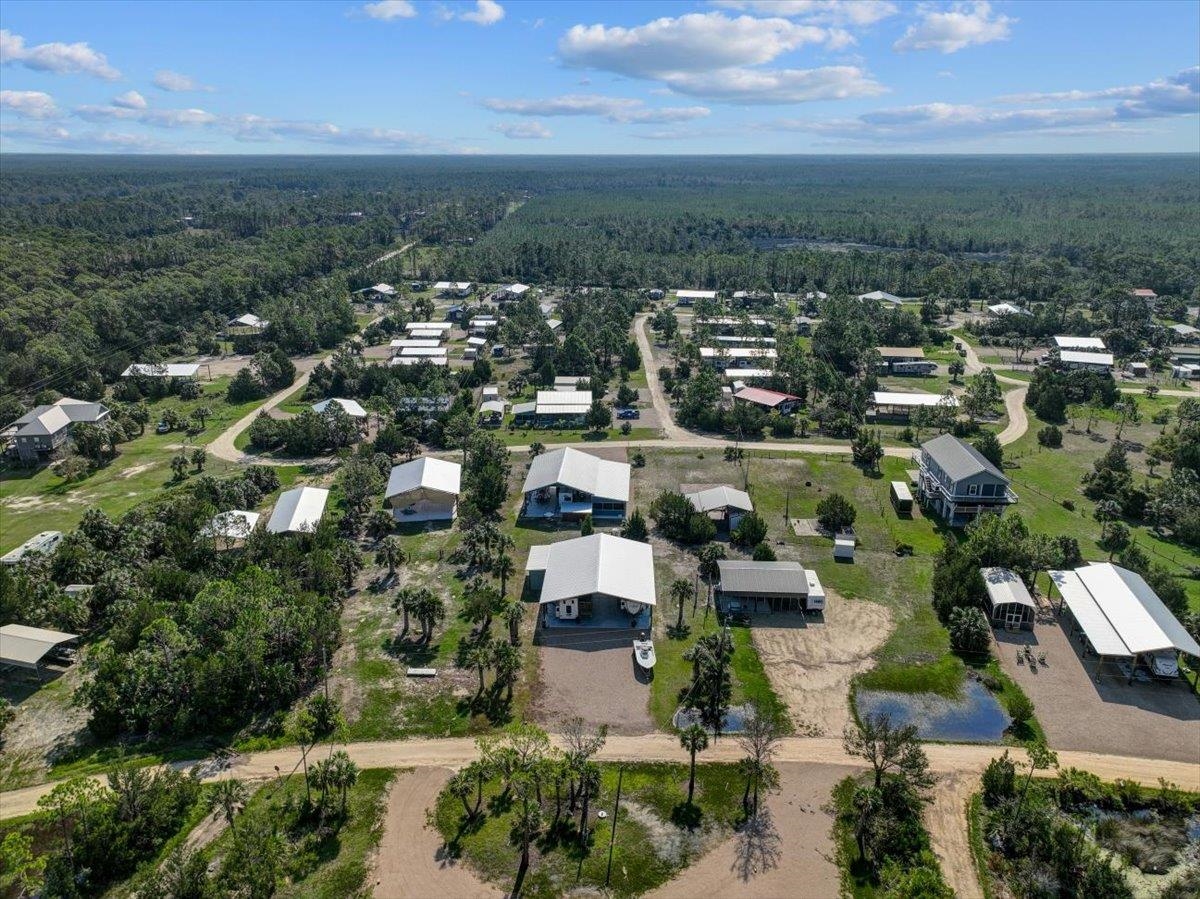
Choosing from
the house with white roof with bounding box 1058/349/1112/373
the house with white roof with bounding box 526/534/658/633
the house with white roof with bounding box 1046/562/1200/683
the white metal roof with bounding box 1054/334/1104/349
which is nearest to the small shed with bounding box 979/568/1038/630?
the house with white roof with bounding box 1046/562/1200/683

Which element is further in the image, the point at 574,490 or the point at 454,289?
the point at 454,289

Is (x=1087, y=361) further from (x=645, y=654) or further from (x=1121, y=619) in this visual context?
(x=645, y=654)

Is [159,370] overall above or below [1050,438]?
above

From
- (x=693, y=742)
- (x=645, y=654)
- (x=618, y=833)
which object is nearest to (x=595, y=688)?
(x=645, y=654)

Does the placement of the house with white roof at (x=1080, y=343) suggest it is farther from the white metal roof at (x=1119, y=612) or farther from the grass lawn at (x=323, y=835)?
the grass lawn at (x=323, y=835)

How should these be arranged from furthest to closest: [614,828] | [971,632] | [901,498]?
[901,498], [971,632], [614,828]

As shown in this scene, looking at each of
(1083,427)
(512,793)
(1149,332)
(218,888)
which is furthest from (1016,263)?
(218,888)

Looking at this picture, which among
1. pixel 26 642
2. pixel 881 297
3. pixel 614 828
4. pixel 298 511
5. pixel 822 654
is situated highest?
pixel 881 297

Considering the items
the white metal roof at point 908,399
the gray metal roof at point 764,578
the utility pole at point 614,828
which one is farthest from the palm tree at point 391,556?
the white metal roof at point 908,399
